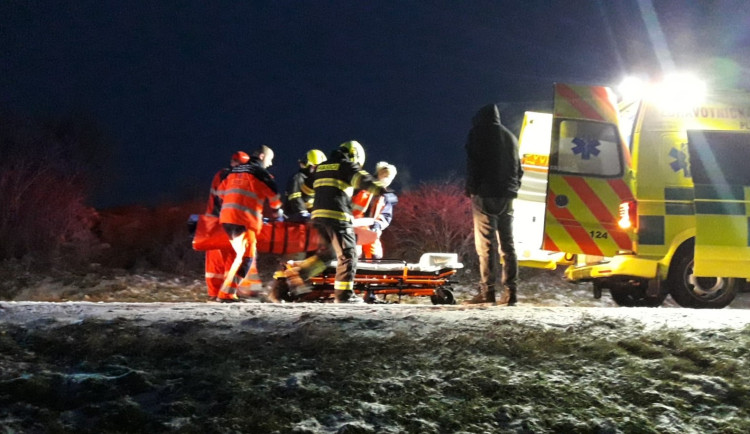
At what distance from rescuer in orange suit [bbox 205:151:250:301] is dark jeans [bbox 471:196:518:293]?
3105 millimetres

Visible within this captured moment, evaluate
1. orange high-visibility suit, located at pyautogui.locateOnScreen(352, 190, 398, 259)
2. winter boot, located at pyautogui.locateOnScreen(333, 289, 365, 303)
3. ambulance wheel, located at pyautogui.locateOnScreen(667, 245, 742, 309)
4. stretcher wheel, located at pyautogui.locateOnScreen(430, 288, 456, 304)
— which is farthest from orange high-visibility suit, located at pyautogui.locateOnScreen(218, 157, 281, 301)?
ambulance wheel, located at pyautogui.locateOnScreen(667, 245, 742, 309)

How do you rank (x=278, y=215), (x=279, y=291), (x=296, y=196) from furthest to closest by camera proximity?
(x=296, y=196), (x=278, y=215), (x=279, y=291)

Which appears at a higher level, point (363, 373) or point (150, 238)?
point (150, 238)

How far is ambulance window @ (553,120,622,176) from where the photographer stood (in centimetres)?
697

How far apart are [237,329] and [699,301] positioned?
191 inches

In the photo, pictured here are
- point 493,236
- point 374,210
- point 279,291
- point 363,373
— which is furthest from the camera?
point 374,210

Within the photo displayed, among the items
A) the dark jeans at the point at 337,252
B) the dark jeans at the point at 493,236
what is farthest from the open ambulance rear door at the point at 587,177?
the dark jeans at the point at 337,252

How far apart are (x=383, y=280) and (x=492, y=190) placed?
6.47ft

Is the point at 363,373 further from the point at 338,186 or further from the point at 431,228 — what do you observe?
the point at 431,228

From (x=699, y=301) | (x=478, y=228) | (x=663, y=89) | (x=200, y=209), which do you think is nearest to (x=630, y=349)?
(x=478, y=228)

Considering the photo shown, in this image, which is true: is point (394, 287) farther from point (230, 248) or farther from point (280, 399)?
point (280, 399)

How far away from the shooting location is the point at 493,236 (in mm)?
6395

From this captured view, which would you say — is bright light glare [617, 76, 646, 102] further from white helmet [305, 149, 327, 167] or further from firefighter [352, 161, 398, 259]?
white helmet [305, 149, 327, 167]

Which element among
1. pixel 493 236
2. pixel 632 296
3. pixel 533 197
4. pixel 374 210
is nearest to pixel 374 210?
pixel 374 210
